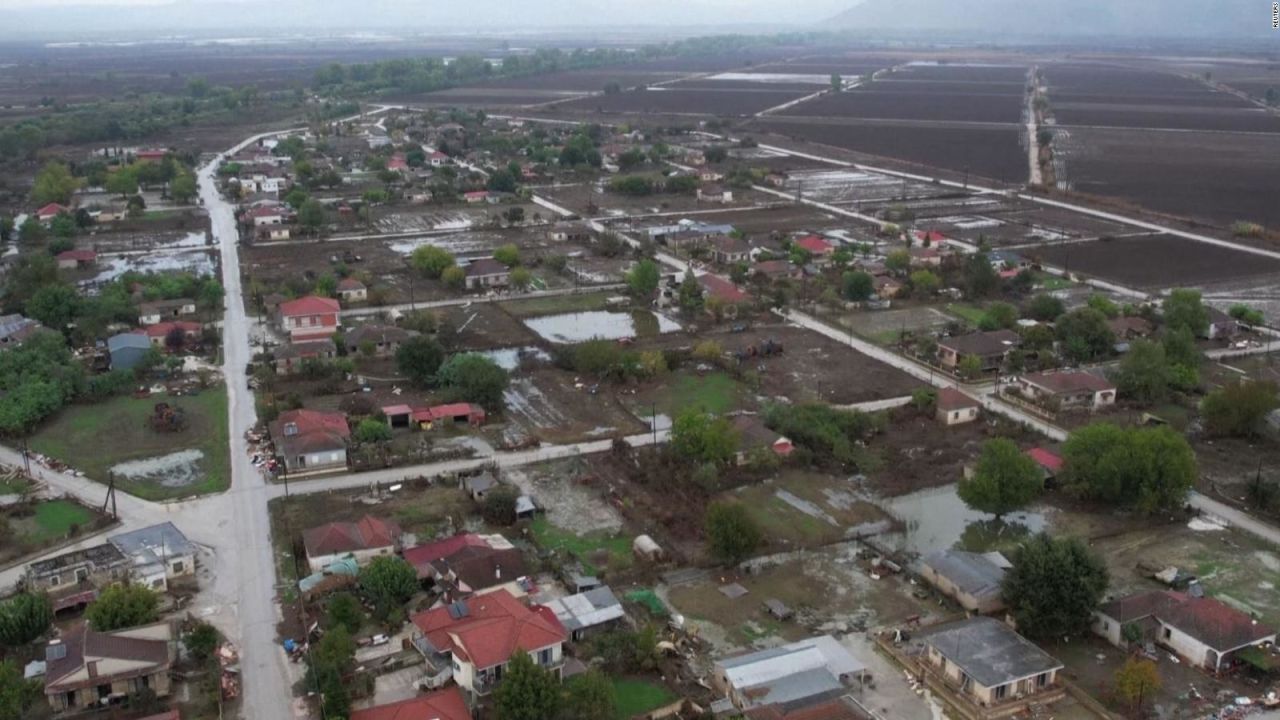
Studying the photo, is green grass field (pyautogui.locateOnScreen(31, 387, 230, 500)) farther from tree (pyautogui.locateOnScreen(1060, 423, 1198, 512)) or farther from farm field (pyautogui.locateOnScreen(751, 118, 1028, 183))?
farm field (pyautogui.locateOnScreen(751, 118, 1028, 183))

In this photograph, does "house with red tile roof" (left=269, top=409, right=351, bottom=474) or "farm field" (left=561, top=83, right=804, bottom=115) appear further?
"farm field" (left=561, top=83, right=804, bottom=115)

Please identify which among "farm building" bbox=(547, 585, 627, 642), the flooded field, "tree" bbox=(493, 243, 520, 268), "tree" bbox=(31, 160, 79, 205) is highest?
"tree" bbox=(31, 160, 79, 205)

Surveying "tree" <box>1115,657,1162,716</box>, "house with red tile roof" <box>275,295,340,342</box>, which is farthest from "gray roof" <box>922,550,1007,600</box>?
"house with red tile roof" <box>275,295,340,342</box>

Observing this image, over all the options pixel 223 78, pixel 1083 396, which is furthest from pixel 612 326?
pixel 223 78

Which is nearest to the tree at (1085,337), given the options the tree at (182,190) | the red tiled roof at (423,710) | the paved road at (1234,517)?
the paved road at (1234,517)

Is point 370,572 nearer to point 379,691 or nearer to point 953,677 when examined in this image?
point 379,691

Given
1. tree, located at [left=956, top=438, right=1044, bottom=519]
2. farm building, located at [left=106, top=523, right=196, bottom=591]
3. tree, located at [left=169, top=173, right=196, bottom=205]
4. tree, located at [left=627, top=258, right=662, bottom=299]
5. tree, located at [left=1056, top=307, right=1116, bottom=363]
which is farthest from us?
tree, located at [left=169, top=173, right=196, bottom=205]

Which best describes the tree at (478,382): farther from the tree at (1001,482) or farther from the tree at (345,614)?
the tree at (1001,482)
